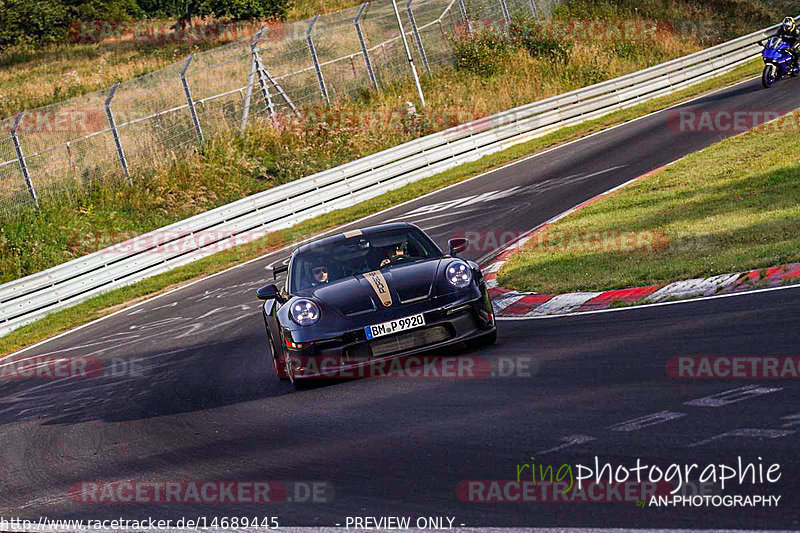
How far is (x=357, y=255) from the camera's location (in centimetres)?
947

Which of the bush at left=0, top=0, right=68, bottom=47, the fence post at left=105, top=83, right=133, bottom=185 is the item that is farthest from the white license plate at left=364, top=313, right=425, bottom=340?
the bush at left=0, top=0, right=68, bottom=47

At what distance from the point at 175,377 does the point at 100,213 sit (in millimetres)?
17088

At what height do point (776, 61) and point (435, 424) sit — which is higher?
point (435, 424)

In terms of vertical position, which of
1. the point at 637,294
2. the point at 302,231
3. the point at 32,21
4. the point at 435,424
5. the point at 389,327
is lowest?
the point at 302,231

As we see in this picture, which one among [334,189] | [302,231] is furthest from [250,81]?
[302,231]

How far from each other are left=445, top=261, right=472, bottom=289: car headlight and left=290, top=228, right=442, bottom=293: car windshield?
2.05 ft

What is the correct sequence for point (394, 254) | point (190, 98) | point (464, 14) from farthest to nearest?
1. point (464, 14)
2. point (190, 98)
3. point (394, 254)

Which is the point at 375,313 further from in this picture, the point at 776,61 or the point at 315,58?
the point at 315,58

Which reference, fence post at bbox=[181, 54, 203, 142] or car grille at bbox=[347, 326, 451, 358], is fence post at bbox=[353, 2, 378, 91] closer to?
fence post at bbox=[181, 54, 203, 142]

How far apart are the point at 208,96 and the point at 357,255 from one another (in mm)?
21427

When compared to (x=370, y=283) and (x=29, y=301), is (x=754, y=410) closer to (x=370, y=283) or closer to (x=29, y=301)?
(x=370, y=283)

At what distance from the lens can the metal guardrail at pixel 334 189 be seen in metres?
20.9

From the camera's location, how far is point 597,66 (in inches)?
1547

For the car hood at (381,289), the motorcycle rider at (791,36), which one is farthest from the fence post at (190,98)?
the car hood at (381,289)
